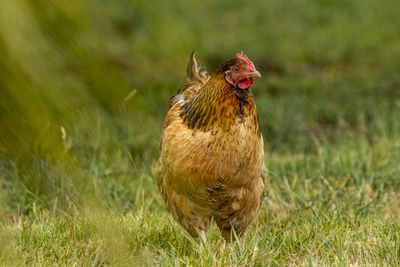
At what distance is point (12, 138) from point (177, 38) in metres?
0.35

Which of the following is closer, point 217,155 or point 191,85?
point 217,155

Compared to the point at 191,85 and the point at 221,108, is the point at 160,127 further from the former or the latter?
the point at 191,85

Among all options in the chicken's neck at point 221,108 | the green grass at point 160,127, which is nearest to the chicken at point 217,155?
the chicken's neck at point 221,108

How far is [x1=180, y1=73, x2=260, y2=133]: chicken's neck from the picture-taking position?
3.00 meters

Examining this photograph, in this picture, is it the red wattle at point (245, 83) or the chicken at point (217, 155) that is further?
the red wattle at point (245, 83)

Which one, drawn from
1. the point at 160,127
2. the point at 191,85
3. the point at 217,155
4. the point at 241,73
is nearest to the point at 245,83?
the point at 241,73

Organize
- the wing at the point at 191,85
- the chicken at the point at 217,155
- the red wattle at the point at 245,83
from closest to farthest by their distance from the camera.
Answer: the chicken at the point at 217,155, the red wattle at the point at 245,83, the wing at the point at 191,85

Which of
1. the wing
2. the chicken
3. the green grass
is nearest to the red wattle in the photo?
the chicken

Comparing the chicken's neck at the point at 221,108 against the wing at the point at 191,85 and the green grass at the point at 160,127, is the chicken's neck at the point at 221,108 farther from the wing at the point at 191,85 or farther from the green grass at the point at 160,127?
the wing at the point at 191,85

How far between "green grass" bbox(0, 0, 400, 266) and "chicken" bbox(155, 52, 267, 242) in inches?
7.1

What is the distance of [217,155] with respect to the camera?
2941mm

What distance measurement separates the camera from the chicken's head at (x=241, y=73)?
3.03 metres

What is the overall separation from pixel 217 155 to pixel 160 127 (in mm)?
1619

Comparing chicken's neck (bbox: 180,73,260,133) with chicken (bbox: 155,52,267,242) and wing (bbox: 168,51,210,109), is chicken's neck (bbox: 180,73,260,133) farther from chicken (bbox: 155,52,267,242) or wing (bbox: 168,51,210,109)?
wing (bbox: 168,51,210,109)
